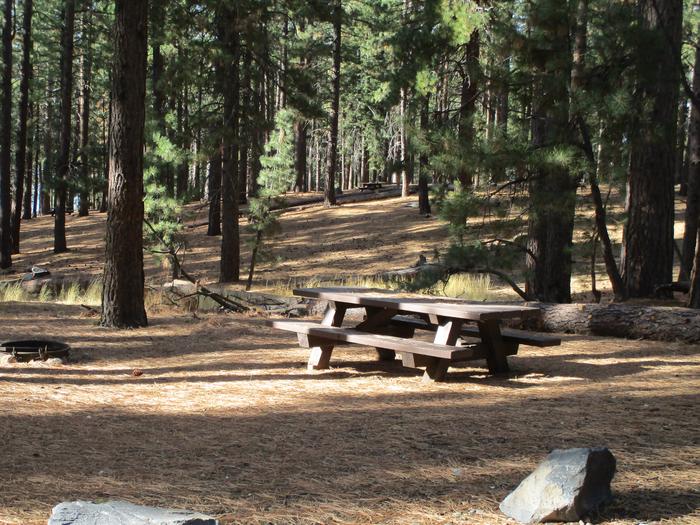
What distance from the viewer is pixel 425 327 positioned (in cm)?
823

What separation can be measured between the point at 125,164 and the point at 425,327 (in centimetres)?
442

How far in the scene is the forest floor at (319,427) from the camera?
376cm

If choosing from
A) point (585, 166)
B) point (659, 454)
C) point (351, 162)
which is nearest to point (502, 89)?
point (585, 166)

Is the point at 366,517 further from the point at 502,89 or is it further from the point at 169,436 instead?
the point at 502,89

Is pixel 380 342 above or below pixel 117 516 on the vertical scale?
above

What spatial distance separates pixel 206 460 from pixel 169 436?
0.66 m

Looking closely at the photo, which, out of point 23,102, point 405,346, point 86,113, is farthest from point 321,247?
point 405,346

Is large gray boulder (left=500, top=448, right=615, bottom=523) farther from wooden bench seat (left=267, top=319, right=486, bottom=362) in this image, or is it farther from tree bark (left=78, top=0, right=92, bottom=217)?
tree bark (left=78, top=0, right=92, bottom=217)

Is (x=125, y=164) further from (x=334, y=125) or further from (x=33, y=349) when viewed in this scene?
(x=334, y=125)

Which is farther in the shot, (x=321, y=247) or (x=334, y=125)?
(x=334, y=125)

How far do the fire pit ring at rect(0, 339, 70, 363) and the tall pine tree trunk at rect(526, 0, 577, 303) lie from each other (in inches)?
242

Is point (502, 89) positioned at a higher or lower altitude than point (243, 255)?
higher

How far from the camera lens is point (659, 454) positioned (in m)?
4.45

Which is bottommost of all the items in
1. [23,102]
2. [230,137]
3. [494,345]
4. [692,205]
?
[494,345]
